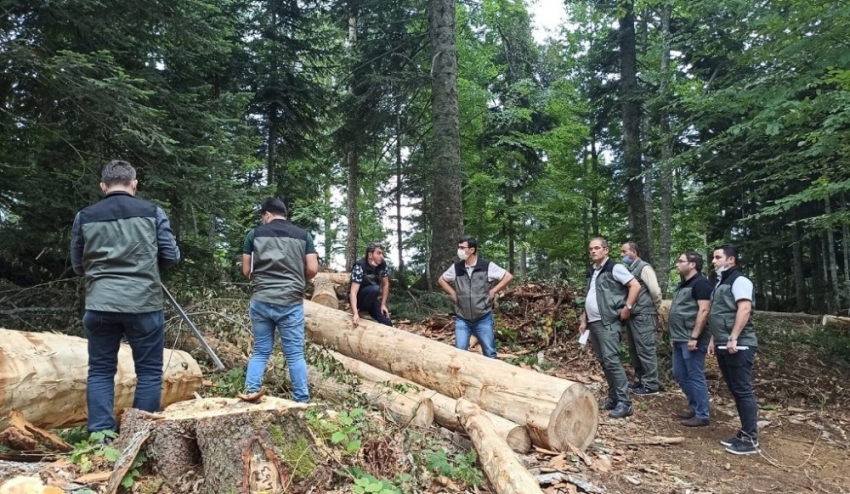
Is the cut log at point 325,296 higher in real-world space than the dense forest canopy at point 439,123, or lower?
lower

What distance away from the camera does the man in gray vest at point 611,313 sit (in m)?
6.22

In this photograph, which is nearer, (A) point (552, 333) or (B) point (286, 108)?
(A) point (552, 333)

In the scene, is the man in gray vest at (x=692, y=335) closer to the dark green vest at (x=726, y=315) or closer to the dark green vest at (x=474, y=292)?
the dark green vest at (x=726, y=315)

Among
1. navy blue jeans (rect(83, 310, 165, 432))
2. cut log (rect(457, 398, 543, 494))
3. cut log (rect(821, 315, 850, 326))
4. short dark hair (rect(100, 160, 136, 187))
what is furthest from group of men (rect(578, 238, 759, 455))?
cut log (rect(821, 315, 850, 326))

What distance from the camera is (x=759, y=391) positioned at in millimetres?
7668

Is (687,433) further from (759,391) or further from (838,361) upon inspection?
(838,361)

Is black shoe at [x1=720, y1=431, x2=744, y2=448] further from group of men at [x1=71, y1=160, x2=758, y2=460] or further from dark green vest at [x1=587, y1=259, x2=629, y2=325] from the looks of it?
dark green vest at [x1=587, y1=259, x2=629, y2=325]

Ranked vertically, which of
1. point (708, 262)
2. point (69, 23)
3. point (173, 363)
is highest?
point (69, 23)

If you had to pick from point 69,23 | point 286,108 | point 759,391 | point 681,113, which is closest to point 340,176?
point 286,108

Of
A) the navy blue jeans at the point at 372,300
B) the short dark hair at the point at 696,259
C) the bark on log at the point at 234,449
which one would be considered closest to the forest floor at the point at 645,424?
the bark on log at the point at 234,449

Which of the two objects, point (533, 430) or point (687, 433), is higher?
point (533, 430)

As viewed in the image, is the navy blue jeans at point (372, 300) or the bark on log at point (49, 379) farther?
the navy blue jeans at point (372, 300)

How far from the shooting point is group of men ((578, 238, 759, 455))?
5.38 metres

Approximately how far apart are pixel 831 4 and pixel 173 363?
8.57 m
